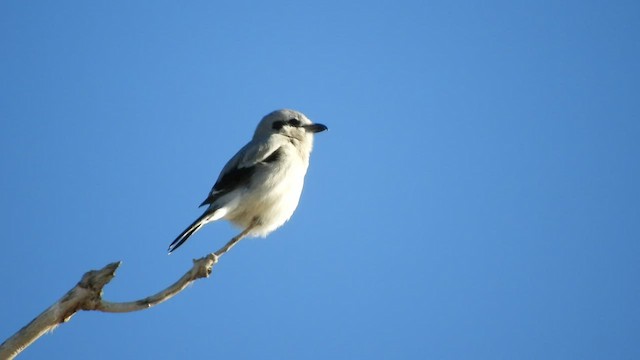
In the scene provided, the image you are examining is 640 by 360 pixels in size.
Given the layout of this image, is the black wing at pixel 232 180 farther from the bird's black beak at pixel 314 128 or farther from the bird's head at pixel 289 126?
the bird's black beak at pixel 314 128

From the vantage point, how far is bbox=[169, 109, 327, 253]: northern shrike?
692cm

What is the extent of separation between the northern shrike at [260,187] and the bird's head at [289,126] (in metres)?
0.43

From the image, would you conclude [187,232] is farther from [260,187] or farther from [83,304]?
[83,304]

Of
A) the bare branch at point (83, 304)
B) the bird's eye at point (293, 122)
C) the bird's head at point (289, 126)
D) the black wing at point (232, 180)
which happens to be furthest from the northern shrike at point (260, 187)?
the bare branch at point (83, 304)

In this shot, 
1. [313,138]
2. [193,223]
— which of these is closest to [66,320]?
[193,223]

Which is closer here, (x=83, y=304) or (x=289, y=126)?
(x=83, y=304)

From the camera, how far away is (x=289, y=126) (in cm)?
813

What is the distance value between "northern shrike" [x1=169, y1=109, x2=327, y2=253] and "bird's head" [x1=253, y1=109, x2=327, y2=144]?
0.43m

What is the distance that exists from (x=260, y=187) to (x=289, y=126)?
1411 millimetres

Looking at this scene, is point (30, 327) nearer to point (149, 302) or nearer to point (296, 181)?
point (149, 302)

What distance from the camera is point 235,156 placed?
294 inches

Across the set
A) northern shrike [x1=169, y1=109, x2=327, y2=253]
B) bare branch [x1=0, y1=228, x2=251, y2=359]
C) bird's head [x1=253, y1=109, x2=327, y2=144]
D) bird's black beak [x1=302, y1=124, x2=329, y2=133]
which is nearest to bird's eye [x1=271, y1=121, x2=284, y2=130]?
bird's head [x1=253, y1=109, x2=327, y2=144]

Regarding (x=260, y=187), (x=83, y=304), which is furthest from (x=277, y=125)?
(x=83, y=304)

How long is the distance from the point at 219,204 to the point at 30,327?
2833 mm
